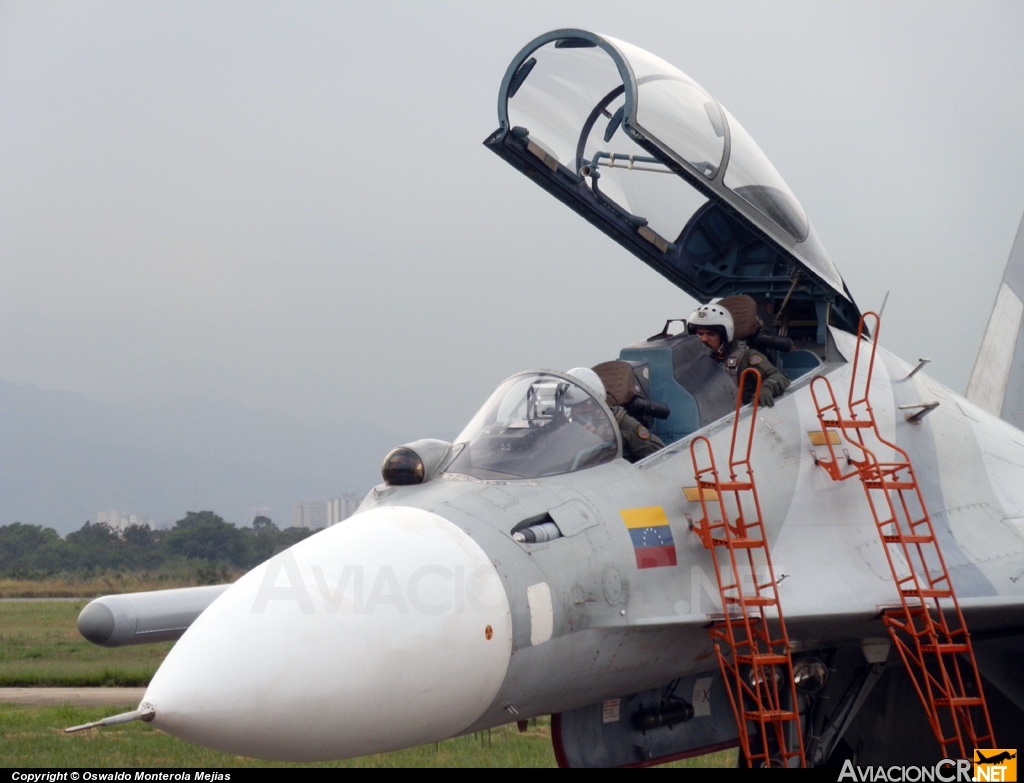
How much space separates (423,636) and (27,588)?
138 feet

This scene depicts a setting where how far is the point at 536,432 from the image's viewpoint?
20.9 ft

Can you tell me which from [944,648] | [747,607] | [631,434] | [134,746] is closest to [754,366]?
[631,434]

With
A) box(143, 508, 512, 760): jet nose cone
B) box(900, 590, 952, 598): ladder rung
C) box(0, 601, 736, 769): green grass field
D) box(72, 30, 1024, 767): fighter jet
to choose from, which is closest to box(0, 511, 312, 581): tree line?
box(0, 601, 736, 769): green grass field

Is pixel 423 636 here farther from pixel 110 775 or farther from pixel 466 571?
pixel 110 775

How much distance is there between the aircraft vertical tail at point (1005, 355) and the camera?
→ 11.9m

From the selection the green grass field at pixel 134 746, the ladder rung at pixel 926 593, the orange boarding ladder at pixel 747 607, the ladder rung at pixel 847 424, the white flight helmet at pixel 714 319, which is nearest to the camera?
the orange boarding ladder at pixel 747 607

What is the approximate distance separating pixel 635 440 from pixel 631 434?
46mm

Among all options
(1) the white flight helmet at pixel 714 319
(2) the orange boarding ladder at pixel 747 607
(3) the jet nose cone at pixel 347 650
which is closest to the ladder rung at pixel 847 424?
(2) the orange boarding ladder at pixel 747 607

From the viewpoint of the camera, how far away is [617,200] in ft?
28.3

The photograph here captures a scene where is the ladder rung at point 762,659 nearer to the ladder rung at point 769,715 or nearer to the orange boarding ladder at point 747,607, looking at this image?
the orange boarding ladder at point 747,607

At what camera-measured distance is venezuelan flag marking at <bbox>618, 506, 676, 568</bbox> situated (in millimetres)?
5965

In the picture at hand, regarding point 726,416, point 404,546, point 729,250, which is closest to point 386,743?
point 404,546

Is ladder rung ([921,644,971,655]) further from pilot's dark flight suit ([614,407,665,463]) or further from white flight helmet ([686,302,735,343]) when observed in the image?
white flight helmet ([686,302,735,343])

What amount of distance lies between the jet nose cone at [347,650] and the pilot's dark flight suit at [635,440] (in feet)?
5.89
